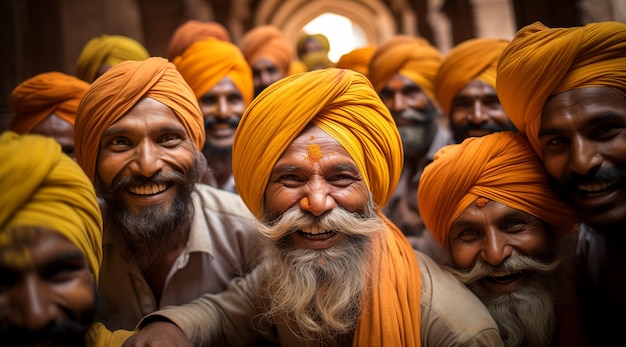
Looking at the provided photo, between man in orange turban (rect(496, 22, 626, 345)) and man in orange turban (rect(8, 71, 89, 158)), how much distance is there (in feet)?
9.27

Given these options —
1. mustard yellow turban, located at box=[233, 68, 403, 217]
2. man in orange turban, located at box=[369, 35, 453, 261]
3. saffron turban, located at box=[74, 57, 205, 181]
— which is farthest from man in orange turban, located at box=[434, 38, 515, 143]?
saffron turban, located at box=[74, 57, 205, 181]

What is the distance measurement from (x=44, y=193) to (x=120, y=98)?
1047 mm

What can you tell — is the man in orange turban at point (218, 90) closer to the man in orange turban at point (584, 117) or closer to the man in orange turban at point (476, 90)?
the man in orange turban at point (476, 90)

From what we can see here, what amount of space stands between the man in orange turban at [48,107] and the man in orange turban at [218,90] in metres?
1.03

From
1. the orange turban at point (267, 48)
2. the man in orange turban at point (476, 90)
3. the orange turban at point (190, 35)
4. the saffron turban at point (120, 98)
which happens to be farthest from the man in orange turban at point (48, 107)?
the man in orange turban at point (476, 90)

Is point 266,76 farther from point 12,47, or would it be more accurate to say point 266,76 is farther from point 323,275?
point 323,275

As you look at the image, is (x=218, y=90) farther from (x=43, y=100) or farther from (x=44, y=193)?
→ (x=44, y=193)

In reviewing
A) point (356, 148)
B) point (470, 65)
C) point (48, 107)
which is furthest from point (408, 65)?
point (48, 107)

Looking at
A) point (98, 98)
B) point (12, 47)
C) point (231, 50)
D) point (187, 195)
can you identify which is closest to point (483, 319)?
point (187, 195)

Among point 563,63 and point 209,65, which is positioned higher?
point 563,63

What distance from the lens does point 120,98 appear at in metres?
2.46

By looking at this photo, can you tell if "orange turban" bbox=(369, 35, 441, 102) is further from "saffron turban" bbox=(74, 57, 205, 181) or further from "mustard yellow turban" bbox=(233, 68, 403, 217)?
"saffron turban" bbox=(74, 57, 205, 181)

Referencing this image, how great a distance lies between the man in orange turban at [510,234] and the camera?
2.41m

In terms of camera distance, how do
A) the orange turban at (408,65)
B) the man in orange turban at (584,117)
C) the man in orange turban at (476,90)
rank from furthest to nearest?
the orange turban at (408,65)
the man in orange turban at (476,90)
the man in orange turban at (584,117)
